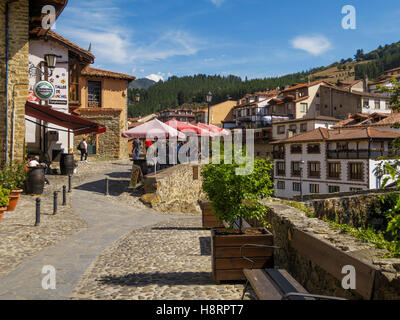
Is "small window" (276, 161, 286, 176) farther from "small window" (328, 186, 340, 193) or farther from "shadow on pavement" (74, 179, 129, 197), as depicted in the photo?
"shadow on pavement" (74, 179, 129, 197)

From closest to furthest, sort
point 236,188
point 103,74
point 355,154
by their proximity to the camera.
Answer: point 236,188, point 103,74, point 355,154

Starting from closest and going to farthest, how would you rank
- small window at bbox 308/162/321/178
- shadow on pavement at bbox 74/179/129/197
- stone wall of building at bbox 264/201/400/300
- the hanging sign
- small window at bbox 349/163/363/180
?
stone wall of building at bbox 264/201/400/300
shadow on pavement at bbox 74/179/129/197
the hanging sign
small window at bbox 349/163/363/180
small window at bbox 308/162/321/178

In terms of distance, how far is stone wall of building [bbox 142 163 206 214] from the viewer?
15258mm

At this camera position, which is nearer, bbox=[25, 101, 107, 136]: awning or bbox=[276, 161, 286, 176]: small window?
bbox=[25, 101, 107, 136]: awning

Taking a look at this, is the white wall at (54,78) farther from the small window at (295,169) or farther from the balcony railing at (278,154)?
the balcony railing at (278,154)

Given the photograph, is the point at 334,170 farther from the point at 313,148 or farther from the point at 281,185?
the point at 281,185

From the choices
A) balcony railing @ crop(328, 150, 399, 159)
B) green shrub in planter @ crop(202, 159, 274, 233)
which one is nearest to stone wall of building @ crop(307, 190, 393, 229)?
green shrub in planter @ crop(202, 159, 274, 233)

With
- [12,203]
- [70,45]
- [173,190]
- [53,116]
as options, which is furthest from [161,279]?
[70,45]

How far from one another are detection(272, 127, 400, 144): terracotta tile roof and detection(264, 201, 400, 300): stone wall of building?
36039 millimetres

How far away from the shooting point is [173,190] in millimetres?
16734

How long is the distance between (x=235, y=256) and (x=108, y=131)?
2473cm
